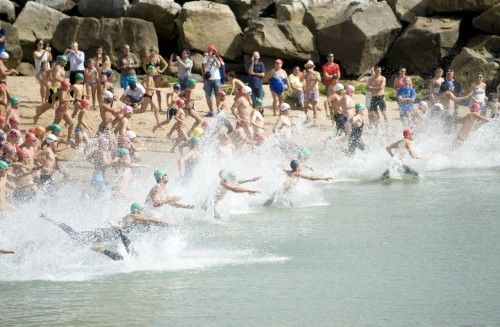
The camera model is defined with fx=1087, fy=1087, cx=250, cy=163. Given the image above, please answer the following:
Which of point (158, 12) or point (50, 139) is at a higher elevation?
point (158, 12)

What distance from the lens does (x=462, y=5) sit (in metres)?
29.2

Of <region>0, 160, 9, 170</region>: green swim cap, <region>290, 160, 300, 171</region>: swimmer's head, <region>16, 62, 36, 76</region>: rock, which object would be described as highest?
<region>0, 160, 9, 170</region>: green swim cap

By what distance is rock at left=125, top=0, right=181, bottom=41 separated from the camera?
30.1m

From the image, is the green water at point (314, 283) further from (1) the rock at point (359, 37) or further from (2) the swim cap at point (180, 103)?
(1) the rock at point (359, 37)

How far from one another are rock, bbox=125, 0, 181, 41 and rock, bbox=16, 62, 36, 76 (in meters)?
3.23

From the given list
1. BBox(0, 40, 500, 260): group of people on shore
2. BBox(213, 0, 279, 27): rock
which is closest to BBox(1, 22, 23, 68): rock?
BBox(0, 40, 500, 260): group of people on shore

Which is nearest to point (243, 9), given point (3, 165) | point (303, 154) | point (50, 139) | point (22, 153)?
point (303, 154)

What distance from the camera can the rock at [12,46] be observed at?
28.1m

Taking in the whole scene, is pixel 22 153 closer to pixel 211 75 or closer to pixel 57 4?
pixel 211 75

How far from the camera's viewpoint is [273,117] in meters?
24.5

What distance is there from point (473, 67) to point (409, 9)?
3655mm

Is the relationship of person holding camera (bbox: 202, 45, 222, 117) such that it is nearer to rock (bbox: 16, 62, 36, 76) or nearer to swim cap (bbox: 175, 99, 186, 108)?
swim cap (bbox: 175, 99, 186, 108)

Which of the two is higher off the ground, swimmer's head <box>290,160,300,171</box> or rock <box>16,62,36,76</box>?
swimmer's head <box>290,160,300,171</box>

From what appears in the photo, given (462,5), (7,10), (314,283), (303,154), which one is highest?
(462,5)
